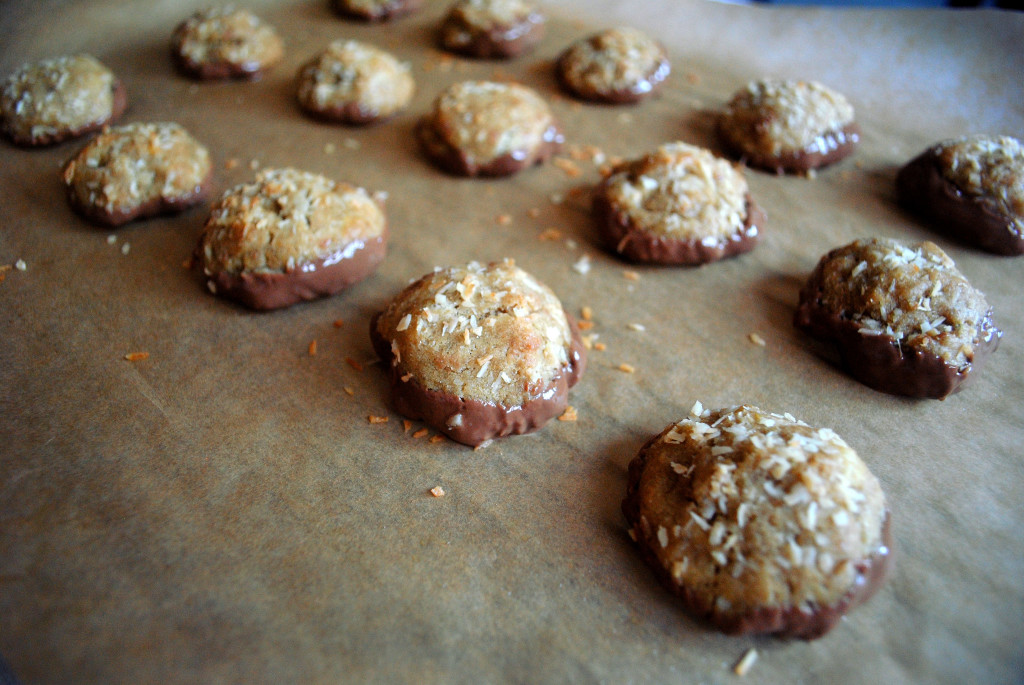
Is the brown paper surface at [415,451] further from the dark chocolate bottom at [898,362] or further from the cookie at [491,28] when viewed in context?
the cookie at [491,28]

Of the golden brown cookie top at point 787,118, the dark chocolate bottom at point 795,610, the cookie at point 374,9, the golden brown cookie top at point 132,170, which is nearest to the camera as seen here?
the dark chocolate bottom at point 795,610

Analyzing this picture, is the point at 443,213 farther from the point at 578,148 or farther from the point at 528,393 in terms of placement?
the point at 528,393

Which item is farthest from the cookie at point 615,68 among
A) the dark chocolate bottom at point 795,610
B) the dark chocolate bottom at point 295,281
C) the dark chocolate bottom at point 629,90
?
the dark chocolate bottom at point 795,610

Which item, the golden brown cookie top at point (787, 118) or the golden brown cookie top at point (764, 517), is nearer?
the golden brown cookie top at point (764, 517)

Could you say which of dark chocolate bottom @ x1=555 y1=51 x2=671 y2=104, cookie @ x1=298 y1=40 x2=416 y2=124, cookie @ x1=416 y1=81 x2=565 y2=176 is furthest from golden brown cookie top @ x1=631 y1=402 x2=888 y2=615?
cookie @ x1=298 y1=40 x2=416 y2=124

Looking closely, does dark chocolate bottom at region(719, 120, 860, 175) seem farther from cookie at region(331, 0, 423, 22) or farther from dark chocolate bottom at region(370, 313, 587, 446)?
cookie at region(331, 0, 423, 22)

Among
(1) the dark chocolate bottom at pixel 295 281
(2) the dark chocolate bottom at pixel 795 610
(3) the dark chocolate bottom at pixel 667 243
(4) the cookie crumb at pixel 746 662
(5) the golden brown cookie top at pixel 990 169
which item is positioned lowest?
(4) the cookie crumb at pixel 746 662

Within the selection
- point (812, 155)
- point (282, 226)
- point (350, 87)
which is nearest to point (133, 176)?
point (282, 226)

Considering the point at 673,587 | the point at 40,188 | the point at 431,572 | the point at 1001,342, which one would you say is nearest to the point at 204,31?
the point at 40,188
